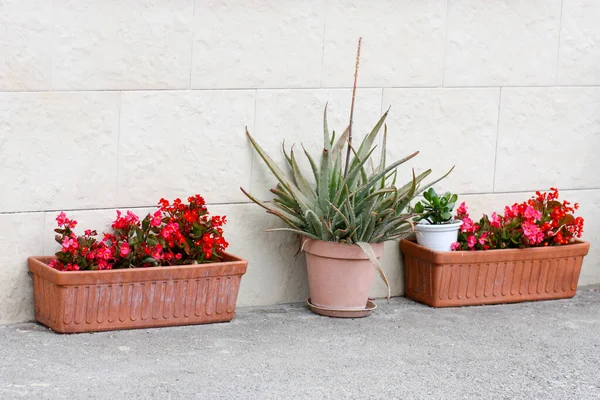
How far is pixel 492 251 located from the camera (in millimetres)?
5414

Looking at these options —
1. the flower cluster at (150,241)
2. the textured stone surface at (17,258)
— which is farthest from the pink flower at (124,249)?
the textured stone surface at (17,258)

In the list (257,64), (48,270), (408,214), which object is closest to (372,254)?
(408,214)

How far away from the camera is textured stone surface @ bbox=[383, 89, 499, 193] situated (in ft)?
18.0

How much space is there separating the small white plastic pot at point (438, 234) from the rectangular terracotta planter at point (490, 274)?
0.18ft

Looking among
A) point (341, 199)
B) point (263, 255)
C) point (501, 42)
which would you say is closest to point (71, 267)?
point (263, 255)

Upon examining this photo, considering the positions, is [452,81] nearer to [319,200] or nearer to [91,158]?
[319,200]

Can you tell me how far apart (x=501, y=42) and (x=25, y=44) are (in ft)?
7.96

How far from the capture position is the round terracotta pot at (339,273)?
16.5 feet

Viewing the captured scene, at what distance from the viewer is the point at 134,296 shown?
4.68 metres

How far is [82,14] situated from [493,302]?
241cm

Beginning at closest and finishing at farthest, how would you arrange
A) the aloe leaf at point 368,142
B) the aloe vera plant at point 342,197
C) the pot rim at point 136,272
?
the pot rim at point 136,272 → the aloe vera plant at point 342,197 → the aloe leaf at point 368,142

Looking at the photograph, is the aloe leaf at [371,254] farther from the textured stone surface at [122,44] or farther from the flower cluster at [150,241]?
the textured stone surface at [122,44]

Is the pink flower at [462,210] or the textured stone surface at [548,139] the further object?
the textured stone surface at [548,139]

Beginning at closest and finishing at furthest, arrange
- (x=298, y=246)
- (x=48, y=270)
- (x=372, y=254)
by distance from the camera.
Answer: (x=48, y=270) < (x=372, y=254) < (x=298, y=246)
